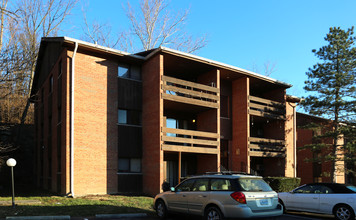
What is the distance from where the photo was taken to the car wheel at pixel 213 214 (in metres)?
8.80

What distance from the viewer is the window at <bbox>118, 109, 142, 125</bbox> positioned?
60.5ft

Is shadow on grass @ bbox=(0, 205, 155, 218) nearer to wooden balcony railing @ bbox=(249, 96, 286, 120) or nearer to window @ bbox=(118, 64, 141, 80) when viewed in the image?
window @ bbox=(118, 64, 141, 80)

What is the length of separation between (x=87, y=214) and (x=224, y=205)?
17.6 ft

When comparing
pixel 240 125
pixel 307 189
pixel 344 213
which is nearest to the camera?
pixel 344 213

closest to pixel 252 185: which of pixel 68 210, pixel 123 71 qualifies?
pixel 68 210

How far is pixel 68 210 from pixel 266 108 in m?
15.8

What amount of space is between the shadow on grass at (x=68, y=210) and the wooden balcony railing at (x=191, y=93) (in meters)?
7.09

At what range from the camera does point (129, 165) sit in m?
18.3

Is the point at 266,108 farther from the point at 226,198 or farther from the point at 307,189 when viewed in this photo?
the point at 226,198

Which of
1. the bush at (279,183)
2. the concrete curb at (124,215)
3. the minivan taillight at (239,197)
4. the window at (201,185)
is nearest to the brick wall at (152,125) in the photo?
the concrete curb at (124,215)

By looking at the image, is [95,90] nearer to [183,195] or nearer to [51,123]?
[51,123]

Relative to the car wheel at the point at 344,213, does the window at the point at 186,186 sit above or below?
above

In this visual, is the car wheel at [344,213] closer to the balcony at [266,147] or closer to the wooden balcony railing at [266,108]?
the balcony at [266,147]

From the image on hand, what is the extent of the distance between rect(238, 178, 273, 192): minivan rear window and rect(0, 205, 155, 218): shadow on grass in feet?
14.4
